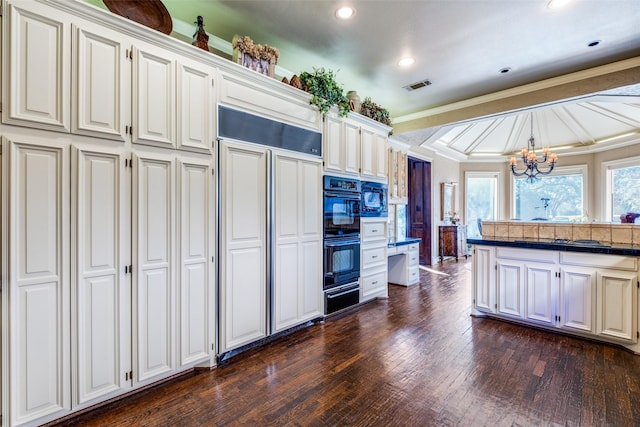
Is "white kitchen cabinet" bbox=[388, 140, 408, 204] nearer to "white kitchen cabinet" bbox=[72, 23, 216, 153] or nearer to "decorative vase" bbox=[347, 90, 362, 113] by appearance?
"decorative vase" bbox=[347, 90, 362, 113]

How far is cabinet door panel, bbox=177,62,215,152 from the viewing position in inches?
92.1

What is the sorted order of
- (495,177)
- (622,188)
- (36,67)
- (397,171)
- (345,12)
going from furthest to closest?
(495,177), (622,188), (397,171), (345,12), (36,67)

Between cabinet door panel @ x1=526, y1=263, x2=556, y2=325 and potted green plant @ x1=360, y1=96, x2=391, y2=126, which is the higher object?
potted green plant @ x1=360, y1=96, x2=391, y2=126

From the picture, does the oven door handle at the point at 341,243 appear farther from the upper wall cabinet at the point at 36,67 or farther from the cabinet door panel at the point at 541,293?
the upper wall cabinet at the point at 36,67

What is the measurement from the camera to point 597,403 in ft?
6.72

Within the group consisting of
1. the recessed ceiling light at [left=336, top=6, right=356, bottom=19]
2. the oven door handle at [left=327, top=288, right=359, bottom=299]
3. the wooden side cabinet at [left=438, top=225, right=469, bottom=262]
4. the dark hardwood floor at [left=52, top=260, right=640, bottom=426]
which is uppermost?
the recessed ceiling light at [left=336, top=6, right=356, bottom=19]

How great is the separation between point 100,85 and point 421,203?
6629 mm

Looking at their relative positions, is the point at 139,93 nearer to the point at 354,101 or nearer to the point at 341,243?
the point at 341,243

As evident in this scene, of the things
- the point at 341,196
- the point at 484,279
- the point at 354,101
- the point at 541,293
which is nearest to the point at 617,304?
the point at 541,293

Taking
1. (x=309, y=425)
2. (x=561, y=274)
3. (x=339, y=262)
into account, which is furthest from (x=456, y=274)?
(x=309, y=425)

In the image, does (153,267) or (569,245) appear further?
(569,245)

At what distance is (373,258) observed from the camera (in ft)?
14.0

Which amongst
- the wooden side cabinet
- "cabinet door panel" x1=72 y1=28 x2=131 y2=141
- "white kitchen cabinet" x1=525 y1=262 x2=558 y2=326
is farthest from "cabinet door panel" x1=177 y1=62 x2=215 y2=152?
the wooden side cabinet

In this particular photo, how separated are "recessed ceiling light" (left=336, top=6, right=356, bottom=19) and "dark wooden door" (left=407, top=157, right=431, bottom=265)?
4.82 meters
